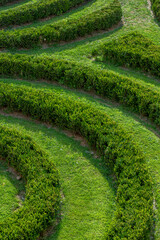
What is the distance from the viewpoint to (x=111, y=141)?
396 inches

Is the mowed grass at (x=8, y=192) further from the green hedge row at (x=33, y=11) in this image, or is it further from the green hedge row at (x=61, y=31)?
the green hedge row at (x=33, y=11)

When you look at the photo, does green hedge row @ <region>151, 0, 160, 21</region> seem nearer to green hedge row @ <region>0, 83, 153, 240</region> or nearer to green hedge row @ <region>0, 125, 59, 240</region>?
green hedge row @ <region>0, 83, 153, 240</region>

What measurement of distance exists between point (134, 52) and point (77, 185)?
6.91 m

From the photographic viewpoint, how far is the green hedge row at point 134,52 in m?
13.6

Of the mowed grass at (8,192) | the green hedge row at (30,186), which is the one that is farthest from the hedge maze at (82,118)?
the mowed grass at (8,192)

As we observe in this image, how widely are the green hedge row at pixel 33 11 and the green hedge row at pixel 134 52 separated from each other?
4.61m

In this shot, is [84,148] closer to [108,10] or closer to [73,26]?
[73,26]

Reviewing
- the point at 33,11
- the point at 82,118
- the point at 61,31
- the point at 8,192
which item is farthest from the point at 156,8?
the point at 8,192

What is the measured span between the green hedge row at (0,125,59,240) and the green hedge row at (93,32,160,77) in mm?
6060

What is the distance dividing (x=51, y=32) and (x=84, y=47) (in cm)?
170

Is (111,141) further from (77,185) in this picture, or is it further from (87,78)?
(87,78)

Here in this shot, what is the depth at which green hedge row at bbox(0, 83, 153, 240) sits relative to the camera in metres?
7.88

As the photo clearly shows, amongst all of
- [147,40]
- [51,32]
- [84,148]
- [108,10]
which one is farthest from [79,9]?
[84,148]

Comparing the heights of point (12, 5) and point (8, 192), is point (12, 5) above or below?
above
